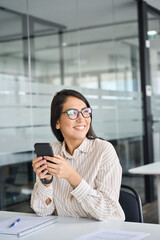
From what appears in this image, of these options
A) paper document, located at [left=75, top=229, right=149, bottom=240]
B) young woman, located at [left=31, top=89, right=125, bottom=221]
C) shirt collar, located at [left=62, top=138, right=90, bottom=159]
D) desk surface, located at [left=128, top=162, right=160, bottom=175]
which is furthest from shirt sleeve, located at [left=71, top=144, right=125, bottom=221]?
desk surface, located at [left=128, top=162, right=160, bottom=175]

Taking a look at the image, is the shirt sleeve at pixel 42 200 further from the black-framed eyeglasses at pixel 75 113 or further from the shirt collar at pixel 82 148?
the black-framed eyeglasses at pixel 75 113

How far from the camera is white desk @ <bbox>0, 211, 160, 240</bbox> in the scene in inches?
65.9

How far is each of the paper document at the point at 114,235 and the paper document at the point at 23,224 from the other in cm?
25

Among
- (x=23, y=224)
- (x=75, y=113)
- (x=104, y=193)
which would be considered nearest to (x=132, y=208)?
(x=104, y=193)

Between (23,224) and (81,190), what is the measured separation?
0.30m

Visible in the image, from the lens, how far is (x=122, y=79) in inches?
218

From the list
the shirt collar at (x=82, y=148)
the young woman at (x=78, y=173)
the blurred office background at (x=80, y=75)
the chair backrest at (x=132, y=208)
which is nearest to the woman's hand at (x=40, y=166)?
the young woman at (x=78, y=173)

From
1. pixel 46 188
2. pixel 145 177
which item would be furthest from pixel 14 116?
pixel 145 177

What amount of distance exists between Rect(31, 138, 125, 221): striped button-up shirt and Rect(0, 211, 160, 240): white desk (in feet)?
0.30

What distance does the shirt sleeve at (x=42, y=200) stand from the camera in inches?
82.7

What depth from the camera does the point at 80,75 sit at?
4.65 meters

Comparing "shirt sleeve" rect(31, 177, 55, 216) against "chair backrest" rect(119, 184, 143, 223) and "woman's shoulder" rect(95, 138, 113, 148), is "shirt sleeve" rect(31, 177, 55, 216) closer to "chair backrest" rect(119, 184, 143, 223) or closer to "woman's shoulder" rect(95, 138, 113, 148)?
"woman's shoulder" rect(95, 138, 113, 148)

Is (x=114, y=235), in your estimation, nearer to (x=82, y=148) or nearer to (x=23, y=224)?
(x=23, y=224)

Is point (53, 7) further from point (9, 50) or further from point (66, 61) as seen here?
point (9, 50)
